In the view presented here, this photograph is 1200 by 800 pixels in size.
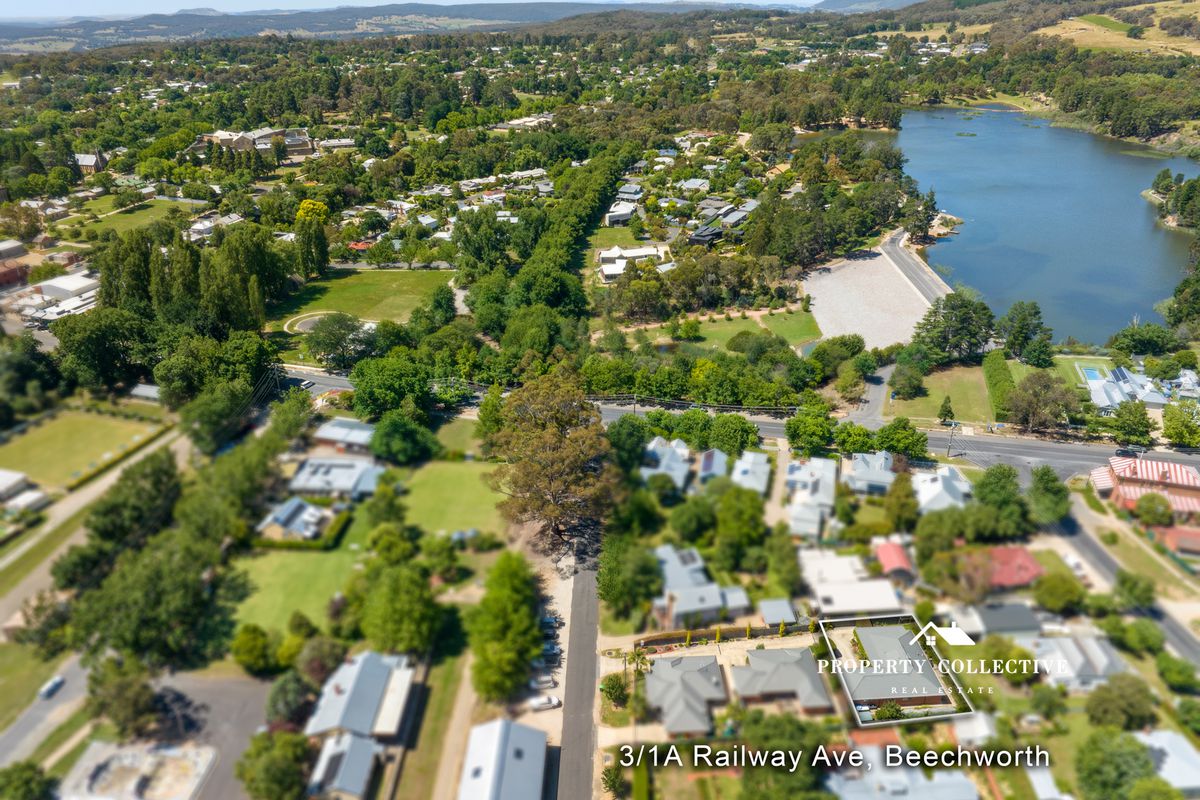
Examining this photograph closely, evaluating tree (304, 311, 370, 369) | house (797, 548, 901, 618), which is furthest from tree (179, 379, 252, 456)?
tree (304, 311, 370, 369)

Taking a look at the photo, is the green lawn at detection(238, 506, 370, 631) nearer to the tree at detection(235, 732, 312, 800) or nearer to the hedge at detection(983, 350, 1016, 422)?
the tree at detection(235, 732, 312, 800)

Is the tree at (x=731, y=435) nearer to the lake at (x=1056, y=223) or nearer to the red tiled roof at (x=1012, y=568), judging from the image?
the red tiled roof at (x=1012, y=568)

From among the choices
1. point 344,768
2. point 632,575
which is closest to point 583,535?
point 632,575

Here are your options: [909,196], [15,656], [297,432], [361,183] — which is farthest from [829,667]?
[361,183]

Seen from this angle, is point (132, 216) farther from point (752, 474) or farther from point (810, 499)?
point (810, 499)

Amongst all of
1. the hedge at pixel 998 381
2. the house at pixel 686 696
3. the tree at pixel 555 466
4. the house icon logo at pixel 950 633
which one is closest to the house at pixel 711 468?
the tree at pixel 555 466

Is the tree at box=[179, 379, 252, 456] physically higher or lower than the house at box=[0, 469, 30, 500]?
higher

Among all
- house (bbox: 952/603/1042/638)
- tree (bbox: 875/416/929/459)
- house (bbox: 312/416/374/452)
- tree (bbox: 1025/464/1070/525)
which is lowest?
tree (bbox: 875/416/929/459)

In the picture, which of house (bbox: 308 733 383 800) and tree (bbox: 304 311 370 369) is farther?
tree (bbox: 304 311 370 369)
